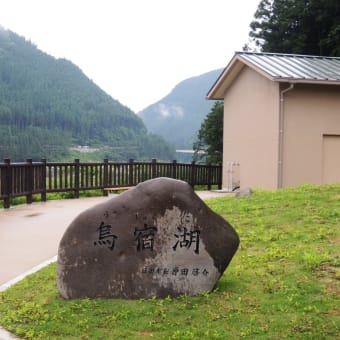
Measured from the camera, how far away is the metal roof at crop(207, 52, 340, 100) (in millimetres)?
16375

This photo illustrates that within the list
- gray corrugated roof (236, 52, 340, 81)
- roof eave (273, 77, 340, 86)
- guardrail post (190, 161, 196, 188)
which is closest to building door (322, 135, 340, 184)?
roof eave (273, 77, 340, 86)

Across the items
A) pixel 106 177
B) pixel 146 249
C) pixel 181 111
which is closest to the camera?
pixel 146 249

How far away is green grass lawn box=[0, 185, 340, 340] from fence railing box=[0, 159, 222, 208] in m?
7.40

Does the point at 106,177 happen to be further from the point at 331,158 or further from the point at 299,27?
the point at 299,27

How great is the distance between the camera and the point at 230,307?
17.0 feet

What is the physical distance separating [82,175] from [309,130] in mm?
7346

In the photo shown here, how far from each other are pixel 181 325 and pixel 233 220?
4.48m

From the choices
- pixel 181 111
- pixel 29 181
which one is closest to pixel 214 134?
pixel 29 181

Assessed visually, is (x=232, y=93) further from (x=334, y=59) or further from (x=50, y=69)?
(x=50, y=69)

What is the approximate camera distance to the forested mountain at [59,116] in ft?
173

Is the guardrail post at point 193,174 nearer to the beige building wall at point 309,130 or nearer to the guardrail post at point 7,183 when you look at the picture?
the beige building wall at point 309,130

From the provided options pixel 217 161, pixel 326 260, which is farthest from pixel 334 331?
pixel 217 161

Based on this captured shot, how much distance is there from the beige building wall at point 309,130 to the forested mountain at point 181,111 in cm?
5931

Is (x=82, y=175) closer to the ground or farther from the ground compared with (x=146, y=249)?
farther from the ground
